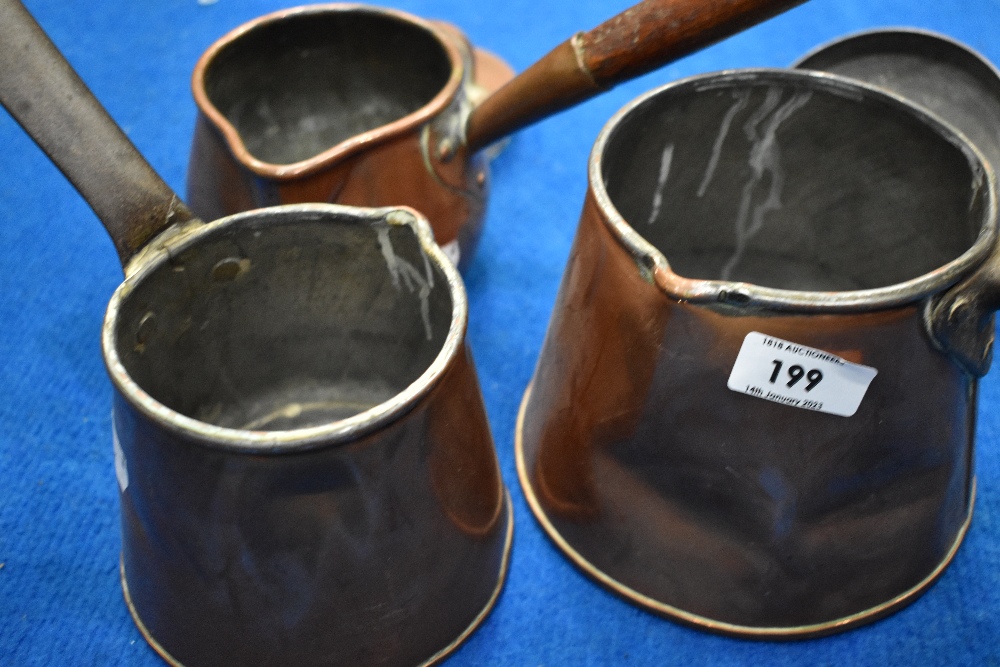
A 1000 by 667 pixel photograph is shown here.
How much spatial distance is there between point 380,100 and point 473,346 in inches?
11.2

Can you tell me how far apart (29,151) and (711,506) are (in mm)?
898

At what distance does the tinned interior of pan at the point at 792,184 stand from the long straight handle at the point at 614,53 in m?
0.04

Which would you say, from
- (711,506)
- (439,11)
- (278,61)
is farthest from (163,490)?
(439,11)

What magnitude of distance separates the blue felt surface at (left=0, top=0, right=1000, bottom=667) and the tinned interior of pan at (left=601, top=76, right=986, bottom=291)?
20 centimetres

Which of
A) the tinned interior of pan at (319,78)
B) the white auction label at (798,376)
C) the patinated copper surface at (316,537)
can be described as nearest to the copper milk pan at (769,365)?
the white auction label at (798,376)

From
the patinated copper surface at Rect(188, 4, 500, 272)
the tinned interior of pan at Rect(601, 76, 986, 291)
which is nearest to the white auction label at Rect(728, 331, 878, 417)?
the tinned interior of pan at Rect(601, 76, 986, 291)

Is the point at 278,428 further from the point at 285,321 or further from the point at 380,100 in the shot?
the point at 380,100

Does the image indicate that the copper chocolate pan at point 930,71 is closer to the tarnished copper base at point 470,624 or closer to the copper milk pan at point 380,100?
the copper milk pan at point 380,100

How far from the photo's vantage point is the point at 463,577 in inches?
26.7

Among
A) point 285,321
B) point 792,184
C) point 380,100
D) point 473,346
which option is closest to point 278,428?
point 285,321

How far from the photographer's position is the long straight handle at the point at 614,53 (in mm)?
667

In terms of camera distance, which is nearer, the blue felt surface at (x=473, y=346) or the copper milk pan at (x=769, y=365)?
the copper milk pan at (x=769, y=365)

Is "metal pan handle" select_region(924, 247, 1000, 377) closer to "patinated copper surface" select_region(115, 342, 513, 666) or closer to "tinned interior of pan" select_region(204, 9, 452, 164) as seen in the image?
"patinated copper surface" select_region(115, 342, 513, 666)

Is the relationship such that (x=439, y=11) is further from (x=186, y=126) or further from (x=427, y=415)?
(x=427, y=415)
